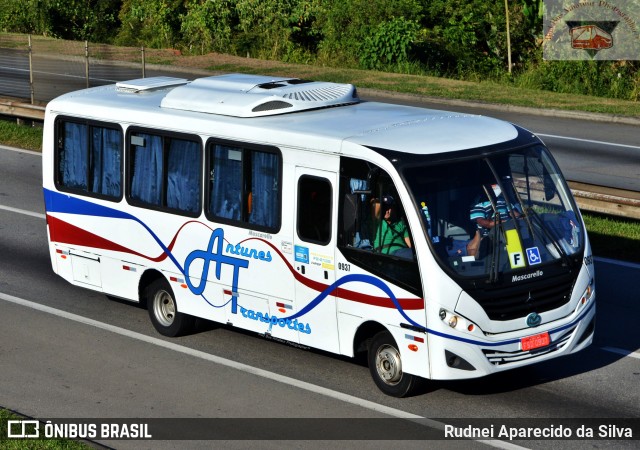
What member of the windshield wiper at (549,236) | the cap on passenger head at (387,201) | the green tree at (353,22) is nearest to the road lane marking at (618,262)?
the windshield wiper at (549,236)

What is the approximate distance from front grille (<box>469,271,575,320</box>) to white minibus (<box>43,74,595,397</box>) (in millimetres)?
13

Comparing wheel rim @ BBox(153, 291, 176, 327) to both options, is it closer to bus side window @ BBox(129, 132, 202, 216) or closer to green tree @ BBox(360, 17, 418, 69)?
bus side window @ BBox(129, 132, 202, 216)

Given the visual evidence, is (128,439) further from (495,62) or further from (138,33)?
(138,33)

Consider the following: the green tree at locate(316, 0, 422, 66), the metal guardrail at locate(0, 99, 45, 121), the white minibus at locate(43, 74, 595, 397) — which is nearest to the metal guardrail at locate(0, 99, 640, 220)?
the white minibus at locate(43, 74, 595, 397)

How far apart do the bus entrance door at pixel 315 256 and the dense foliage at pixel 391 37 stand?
22485 mm

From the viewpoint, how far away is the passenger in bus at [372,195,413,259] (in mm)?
10922

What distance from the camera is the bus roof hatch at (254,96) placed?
42.2ft

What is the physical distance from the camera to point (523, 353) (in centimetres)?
1097

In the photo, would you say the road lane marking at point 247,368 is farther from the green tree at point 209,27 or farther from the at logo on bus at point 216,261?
the green tree at point 209,27

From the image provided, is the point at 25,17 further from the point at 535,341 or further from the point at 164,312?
the point at 535,341

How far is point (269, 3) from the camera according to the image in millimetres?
42000

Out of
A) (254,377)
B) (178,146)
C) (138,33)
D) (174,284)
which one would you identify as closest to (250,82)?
(178,146)

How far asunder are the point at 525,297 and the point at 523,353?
0.53m

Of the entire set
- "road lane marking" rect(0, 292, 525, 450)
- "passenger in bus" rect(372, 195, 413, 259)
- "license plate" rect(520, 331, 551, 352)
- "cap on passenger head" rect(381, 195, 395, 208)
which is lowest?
"road lane marking" rect(0, 292, 525, 450)
